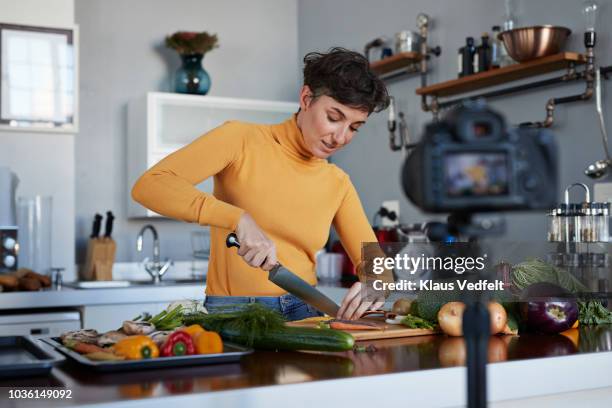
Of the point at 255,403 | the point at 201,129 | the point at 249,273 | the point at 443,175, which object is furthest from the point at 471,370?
the point at 201,129

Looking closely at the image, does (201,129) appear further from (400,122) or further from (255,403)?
(255,403)

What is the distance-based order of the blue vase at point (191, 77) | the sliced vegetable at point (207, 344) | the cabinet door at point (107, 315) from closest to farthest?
the sliced vegetable at point (207, 344) < the cabinet door at point (107, 315) < the blue vase at point (191, 77)

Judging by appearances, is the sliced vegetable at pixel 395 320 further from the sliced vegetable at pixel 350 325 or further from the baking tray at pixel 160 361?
the baking tray at pixel 160 361

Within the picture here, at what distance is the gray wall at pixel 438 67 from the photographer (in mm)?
3117

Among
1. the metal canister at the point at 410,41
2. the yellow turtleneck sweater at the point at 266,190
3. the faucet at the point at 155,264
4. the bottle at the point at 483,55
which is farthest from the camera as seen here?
the faucet at the point at 155,264

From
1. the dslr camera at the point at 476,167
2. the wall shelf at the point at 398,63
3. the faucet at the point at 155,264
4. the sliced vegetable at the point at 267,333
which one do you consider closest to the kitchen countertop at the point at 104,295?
the faucet at the point at 155,264

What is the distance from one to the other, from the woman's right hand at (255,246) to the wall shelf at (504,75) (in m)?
1.70

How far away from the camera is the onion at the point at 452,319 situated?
187 cm

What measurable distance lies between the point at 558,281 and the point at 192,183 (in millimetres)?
1012

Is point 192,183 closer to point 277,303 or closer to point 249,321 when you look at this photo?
point 277,303

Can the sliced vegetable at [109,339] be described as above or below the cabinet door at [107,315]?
above

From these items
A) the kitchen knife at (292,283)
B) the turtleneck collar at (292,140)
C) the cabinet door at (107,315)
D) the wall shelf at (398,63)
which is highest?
the wall shelf at (398,63)

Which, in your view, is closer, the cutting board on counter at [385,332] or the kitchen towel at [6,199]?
the cutting board on counter at [385,332]

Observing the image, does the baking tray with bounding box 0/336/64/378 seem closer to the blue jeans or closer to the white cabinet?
the blue jeans
